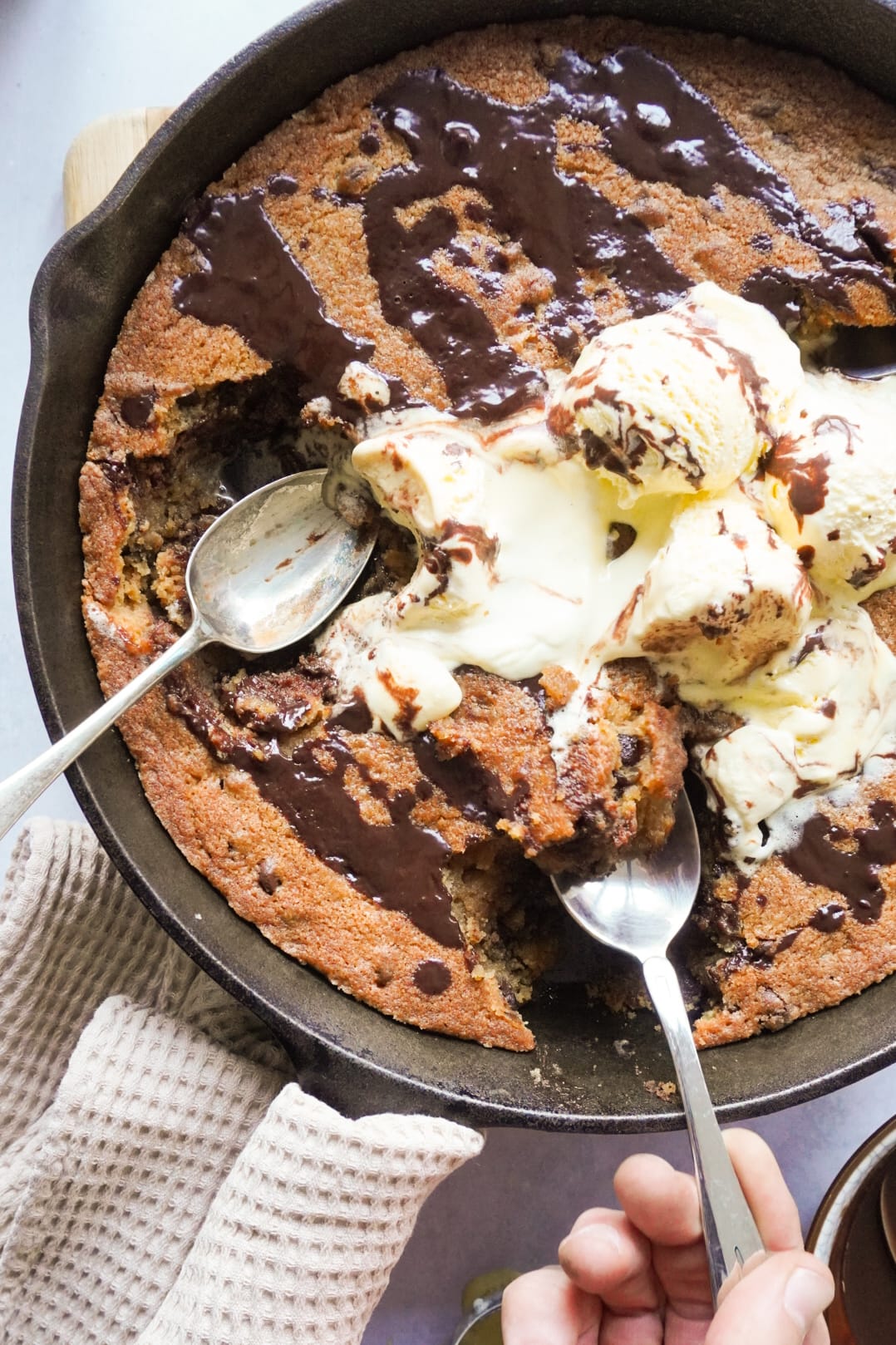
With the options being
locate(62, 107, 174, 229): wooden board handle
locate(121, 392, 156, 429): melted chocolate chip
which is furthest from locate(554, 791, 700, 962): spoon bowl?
locate(62, 107, 174, 229): wooden board handle

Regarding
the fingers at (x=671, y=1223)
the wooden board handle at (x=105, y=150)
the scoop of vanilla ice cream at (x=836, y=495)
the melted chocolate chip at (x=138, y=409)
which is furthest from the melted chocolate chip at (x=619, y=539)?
the wooden board handle at (x=105, y=150)

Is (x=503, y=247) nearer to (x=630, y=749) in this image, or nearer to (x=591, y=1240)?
(x=630, y=749)

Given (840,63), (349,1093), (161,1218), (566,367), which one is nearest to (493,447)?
(566,367)

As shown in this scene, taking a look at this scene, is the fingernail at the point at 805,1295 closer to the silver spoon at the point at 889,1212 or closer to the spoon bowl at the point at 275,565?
the silver spoon at the point at 889,1212

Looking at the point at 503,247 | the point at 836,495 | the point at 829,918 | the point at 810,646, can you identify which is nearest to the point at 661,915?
the point at 829,918

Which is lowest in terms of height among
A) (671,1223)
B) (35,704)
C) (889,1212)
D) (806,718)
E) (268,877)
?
(889,1212)

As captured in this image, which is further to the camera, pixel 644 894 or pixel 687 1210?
pixel 644 894

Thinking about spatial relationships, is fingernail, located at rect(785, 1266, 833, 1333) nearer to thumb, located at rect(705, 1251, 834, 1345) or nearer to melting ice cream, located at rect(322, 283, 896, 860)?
thumb, located at rect(705, 1251, 834, 1345)
